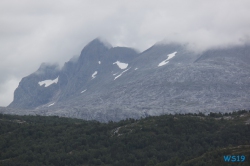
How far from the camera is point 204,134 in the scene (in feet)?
343

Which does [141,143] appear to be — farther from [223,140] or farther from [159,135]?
[223,140]

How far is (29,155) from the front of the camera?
102 metres

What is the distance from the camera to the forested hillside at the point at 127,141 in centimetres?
9769

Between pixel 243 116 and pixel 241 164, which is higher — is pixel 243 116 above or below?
above

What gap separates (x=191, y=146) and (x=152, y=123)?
59.6ft

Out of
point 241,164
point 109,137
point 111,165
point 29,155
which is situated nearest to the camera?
Result: point 241,164

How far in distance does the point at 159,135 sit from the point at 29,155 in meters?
28.1

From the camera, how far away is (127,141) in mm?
106125

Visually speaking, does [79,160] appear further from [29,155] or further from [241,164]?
[241,164]

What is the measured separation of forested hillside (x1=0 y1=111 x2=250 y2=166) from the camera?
97688 mm

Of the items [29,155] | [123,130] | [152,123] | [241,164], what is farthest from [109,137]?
[241,164]

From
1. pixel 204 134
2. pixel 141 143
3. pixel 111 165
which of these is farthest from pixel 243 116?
pixel 111 165

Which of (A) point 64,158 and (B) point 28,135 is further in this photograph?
(B) point 28,135

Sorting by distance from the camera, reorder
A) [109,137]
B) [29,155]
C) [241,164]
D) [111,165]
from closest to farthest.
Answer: [241,164], [111,165], [29,155], [109,137]
